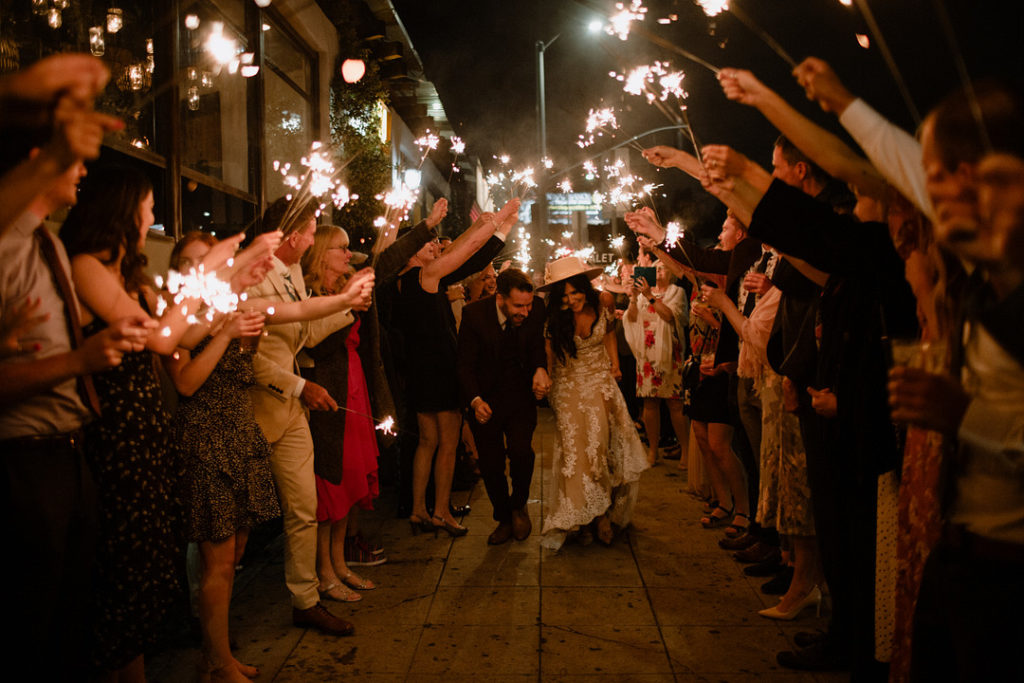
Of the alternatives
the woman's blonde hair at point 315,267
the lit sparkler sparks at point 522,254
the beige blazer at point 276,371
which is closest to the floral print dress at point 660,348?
the woman's blonde hair at point 315,267

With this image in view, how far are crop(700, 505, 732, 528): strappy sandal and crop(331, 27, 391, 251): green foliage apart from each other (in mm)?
6688

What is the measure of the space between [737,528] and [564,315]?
2.38m

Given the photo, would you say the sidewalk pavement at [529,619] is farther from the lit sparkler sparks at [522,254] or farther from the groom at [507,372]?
the lit sparkler sparks at [522,254]

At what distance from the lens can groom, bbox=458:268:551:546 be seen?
6.41 m

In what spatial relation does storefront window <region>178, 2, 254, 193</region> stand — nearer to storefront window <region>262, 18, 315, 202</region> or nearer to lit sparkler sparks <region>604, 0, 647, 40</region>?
storefront window <region>262, 18, 315, 202</region>

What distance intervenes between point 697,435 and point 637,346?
276 cm

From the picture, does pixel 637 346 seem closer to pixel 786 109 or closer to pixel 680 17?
pixel 680 17

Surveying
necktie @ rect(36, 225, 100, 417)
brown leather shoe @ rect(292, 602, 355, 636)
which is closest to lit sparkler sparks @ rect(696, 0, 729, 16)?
necktie @ rect(36, 225, 100, 417)

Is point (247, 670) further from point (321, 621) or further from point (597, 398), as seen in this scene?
point (597, 398)

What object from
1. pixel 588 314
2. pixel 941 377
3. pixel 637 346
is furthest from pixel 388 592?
pixel 637 346

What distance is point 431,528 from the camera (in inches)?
254

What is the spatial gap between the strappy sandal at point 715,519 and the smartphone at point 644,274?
3269 mm

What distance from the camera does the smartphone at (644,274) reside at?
355 inches

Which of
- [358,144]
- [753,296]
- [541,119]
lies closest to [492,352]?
[753,296]
